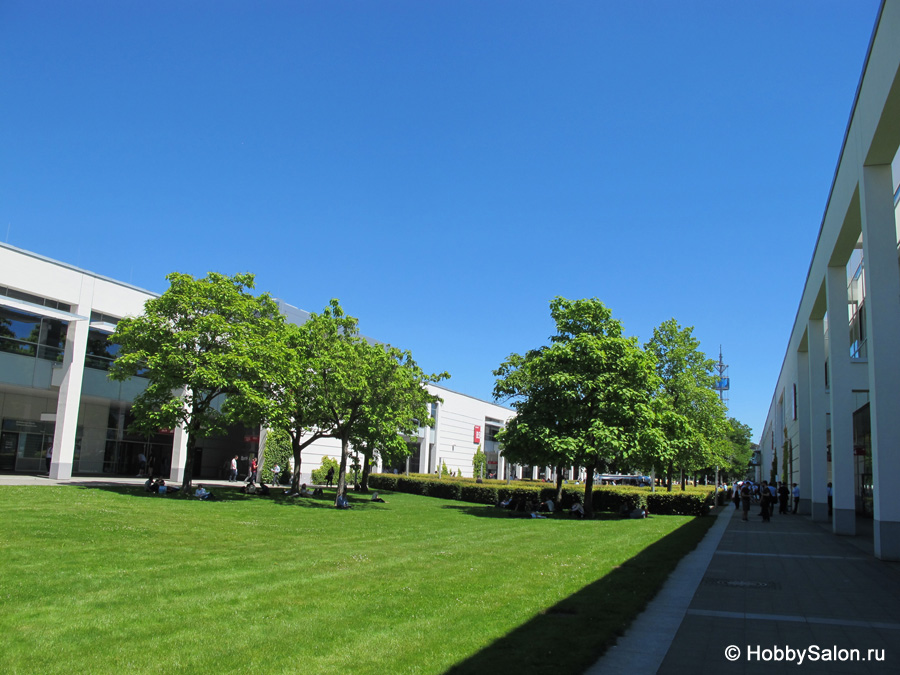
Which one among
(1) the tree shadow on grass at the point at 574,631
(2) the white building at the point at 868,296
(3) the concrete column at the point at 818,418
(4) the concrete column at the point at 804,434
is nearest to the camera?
(1) the tree shadow on grass at the point at 574,631

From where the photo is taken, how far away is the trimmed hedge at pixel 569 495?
3116cm

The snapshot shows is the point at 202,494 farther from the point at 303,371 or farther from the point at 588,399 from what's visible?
the point at 588,399

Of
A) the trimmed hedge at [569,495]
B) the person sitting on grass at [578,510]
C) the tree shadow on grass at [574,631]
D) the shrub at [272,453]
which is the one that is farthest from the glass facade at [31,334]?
the tree shadow on grass at [574,631]

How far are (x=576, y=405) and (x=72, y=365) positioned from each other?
21.8 metres

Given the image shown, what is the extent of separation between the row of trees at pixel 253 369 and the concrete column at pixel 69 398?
432 centimetres

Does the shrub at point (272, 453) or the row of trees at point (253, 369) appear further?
the shrub at point (272, 453)

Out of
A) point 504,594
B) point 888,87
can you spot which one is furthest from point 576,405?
point 504,594

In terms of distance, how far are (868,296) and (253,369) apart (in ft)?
64.7

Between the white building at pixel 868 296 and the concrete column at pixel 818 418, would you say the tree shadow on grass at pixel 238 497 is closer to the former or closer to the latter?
the white building at pixel 868 296

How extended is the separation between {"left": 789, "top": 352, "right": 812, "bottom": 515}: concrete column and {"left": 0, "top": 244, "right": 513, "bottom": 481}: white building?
31.2 metres

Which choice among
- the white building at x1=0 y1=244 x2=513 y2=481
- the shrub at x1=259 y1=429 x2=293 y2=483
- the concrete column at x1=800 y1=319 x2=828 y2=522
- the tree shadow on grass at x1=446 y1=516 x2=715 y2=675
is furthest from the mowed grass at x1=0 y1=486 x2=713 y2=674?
the shrub at x1=259 y1=429 x2=293 y2=483

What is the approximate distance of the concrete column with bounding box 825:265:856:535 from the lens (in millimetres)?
20375

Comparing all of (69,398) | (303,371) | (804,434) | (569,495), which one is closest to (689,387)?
(804,434)

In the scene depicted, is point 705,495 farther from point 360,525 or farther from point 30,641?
point 30,641
